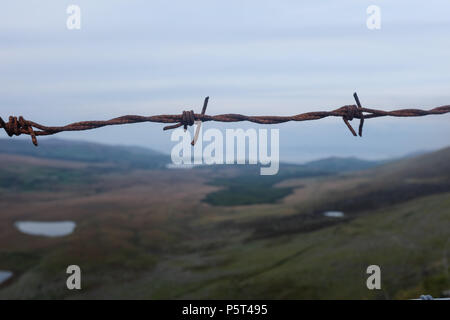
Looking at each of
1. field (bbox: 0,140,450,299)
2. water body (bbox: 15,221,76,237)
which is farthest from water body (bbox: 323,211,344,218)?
water body (bbox: 15,221,76,237)

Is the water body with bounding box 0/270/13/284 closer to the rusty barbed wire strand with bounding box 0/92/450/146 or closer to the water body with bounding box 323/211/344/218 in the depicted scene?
the water body with bounding box 323/211/344/218

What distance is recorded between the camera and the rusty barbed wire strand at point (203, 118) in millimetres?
2891

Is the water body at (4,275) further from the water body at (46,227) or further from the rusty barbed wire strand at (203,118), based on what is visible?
the rusty barbed wire strand at (203,118)

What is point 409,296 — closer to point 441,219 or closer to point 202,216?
point 441,219

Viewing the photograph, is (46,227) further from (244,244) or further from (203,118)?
(203,118)

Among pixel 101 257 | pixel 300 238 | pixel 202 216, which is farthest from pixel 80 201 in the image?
pixel 300 238

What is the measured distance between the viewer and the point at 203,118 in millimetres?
3055

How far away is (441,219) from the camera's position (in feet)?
60.0

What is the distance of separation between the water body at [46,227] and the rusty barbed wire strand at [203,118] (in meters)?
31.6

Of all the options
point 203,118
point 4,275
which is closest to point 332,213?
point 4,275

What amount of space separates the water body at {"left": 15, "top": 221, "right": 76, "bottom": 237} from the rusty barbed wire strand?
1244 inches
